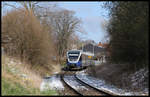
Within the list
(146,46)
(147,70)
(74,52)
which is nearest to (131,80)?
(147,70)

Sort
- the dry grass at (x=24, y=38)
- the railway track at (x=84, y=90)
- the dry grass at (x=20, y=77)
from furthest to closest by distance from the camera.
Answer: the dry grass at (x=24, y=38) → the dry grass at (x=20, y=77) → the railway track at (x=84, y=90)

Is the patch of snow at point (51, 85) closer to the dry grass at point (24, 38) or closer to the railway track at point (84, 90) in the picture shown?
the railway track at point (84, 90)

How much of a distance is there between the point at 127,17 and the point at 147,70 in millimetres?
3510

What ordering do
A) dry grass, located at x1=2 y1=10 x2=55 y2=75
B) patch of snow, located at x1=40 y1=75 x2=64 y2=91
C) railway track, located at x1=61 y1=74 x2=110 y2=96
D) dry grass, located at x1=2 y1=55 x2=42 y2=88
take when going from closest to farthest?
1. railway track, located at x1=61 y1=74 x2=110 y2=96
2. dry grass, located at x1=2 y1=55 x2=42 y2=88
3. patch of snow, located at x1=40 y1=75 x2=64 y2=91
4. dry grass, located at x1=2 y1=10 x2=55 y2=75

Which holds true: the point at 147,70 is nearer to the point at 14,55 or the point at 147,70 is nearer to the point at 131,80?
the point at 131,80

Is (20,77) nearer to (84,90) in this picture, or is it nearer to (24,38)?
(84,90)

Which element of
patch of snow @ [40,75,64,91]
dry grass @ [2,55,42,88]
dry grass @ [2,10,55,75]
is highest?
dry grass @ [2,10,55,75]

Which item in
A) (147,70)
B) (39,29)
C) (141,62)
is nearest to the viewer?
(147,70)

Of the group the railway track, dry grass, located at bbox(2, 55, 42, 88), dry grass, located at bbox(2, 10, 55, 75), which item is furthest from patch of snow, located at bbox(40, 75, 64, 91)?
dry grass, located at bbox(2, 10, 55, 75)

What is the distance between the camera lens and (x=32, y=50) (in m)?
26.5

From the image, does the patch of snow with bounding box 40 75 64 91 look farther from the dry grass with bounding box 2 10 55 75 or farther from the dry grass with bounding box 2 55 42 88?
the dry grass with bounding box 2 10 55 75

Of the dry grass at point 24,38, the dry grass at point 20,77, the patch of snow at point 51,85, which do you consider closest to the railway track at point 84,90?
the patch of snow at point 51,85

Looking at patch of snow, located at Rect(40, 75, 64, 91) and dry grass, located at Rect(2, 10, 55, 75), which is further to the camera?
dry grass, located at Rect(2, 10, 55, 75)

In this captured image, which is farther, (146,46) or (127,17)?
(127,17)
